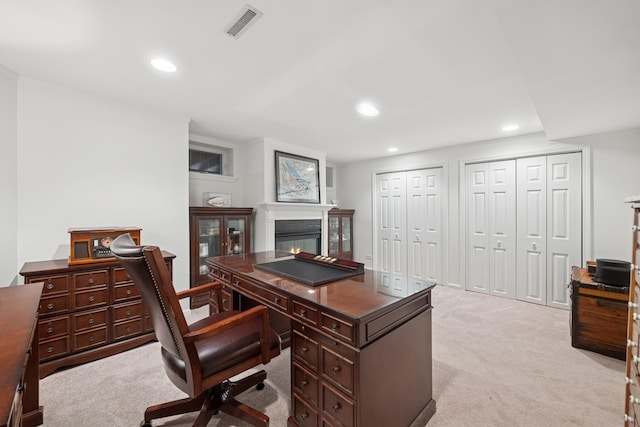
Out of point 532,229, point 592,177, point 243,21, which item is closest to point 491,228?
point 532,229

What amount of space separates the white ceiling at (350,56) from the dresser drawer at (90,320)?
6.53ft

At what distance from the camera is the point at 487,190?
4023 millimetres

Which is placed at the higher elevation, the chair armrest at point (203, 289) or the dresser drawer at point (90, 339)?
the chair armrest at point (203, 289)

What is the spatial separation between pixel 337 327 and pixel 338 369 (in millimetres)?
199

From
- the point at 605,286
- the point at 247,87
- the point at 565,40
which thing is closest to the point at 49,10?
the point at 247,87

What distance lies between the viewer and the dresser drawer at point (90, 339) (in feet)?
7.11

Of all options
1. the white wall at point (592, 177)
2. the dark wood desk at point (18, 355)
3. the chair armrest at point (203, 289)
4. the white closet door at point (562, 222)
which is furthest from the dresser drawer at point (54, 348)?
the white closet door at point (562, 222)

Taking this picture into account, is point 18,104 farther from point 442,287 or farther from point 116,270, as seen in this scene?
point 442,287

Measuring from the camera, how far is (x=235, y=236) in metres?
3.92

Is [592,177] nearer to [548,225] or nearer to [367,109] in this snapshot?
[548,225]

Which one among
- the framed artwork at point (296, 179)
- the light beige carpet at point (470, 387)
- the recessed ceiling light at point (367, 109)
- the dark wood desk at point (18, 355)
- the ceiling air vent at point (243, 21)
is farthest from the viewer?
the framed artwork at point (296, 179)

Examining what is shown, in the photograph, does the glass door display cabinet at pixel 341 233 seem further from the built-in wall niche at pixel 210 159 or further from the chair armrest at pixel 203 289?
the chair armrest at pixel 203 289

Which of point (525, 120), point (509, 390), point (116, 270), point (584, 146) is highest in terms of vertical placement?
point (525, 120)

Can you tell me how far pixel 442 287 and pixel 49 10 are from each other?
17.1 ft
